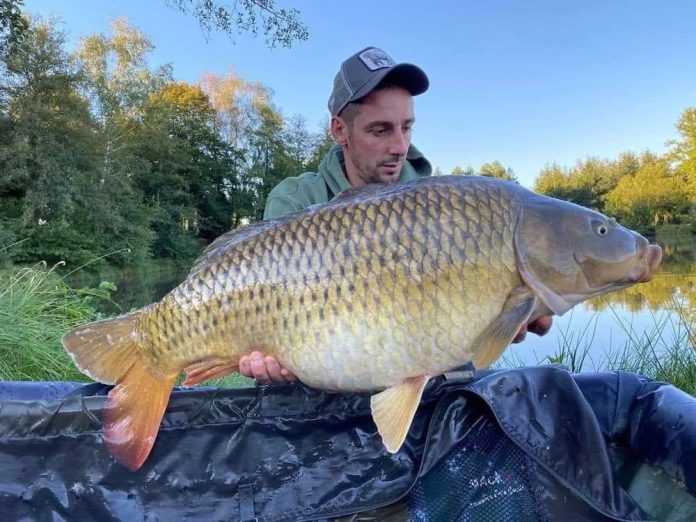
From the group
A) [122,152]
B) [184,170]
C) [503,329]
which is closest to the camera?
[503,329]

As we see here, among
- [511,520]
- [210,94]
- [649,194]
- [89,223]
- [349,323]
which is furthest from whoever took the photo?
[649,194]

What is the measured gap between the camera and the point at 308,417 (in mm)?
1108

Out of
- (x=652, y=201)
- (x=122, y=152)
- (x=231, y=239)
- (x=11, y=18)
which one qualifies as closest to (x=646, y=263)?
(x=231, y=239)

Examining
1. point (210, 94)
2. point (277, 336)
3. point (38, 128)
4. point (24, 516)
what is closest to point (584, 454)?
point (277, 336)

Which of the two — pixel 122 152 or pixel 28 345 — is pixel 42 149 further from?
pixel 28 345

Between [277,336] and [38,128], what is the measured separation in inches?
513

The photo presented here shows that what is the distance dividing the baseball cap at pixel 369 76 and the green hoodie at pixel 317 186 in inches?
8.0

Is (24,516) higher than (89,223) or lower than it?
lower

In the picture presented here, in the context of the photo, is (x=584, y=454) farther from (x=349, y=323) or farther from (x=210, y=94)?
(x=210, y=94)

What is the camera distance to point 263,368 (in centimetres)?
103

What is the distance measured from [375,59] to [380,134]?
216mm

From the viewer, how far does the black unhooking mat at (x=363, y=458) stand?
100 centimetres

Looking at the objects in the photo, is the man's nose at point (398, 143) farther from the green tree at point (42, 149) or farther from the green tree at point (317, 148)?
the green tree at point (317, 148)

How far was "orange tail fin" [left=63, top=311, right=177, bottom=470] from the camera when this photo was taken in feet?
3.26
